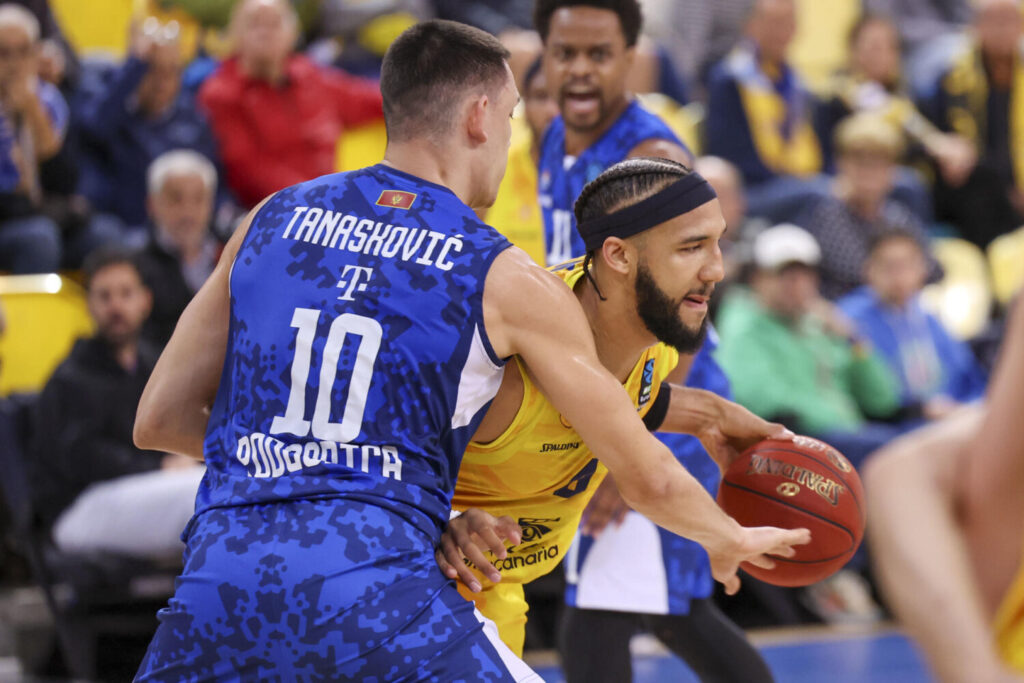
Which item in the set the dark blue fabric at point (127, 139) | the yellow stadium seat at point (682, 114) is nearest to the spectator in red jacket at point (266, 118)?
the dark blue fabric at point (127, 139)

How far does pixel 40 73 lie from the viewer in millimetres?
7461

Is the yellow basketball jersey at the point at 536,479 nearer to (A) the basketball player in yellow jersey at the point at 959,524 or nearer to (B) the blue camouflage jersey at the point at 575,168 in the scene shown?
(B) the blue camouflage jersey at the point at 575,168

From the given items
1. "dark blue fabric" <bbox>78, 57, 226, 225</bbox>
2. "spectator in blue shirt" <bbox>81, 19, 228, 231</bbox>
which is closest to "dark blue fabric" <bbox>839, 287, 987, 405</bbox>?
"dark blue fabric" <bbox>78, 57, 226, 225</bbox>

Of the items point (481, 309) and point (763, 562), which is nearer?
point (481, 309)

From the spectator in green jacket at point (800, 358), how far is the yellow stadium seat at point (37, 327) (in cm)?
347

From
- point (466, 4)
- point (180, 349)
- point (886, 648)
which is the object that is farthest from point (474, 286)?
point (466, 4)

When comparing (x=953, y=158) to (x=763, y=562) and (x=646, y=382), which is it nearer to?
(x=646, y=382)

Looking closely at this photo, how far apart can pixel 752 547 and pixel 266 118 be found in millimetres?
5649

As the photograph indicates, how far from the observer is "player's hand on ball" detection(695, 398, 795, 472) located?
3.38 m

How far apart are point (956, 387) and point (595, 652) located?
4.77 meters

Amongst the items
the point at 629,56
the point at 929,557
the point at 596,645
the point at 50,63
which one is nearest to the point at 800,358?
the point at 629,56

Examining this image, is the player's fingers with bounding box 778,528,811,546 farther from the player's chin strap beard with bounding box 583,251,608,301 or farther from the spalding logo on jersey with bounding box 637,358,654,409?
the player's chin strap beard with bounding box 583,251,608,301

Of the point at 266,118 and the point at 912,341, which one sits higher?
the point at 266,118

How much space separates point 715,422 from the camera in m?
3.41
